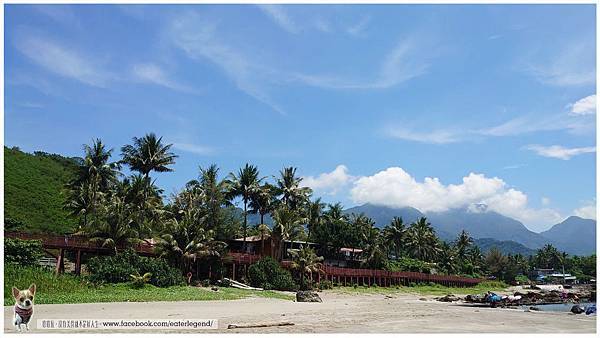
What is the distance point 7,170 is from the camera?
56750 millimetres

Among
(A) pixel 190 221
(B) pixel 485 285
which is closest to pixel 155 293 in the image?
(A) pixel 190 221

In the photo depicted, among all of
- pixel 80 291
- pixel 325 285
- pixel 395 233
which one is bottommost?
pixel 325 285

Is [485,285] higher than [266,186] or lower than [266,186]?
lower

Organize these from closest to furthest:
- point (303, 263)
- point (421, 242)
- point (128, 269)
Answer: point (128, 269), point (303, 263), point (421, 242)

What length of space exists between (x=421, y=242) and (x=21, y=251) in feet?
208

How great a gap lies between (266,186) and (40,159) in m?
36.9

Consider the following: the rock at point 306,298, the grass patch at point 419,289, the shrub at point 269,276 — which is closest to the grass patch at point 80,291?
the rock at point 306,298

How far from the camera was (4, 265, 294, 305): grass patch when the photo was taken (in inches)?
851

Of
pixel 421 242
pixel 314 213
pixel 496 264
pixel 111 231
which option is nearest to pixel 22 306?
pixel 111 231

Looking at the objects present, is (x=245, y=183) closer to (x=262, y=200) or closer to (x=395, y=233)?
(x=262, y=200)

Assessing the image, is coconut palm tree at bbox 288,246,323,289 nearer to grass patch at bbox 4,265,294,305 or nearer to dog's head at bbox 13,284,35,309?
grass patch at bbox 4,265,294,305

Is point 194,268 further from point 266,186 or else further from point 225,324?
point 225,324

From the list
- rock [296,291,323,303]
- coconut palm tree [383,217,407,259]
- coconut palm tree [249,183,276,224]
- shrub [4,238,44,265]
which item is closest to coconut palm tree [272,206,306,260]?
coconut palm tree [249,183,276,224]

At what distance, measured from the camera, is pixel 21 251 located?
27.3 meters
